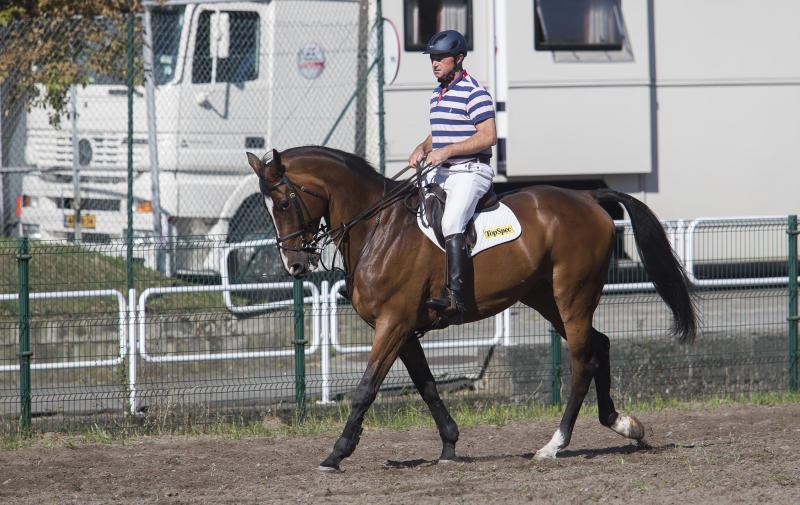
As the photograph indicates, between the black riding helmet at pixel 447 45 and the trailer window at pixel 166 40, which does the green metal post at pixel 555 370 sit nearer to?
the black riding helmet at pixel 447 45

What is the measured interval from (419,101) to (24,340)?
557 cm

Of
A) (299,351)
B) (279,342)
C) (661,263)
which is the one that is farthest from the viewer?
(279,342)

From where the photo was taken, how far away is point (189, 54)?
43.7ft

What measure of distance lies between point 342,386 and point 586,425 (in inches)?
87.8

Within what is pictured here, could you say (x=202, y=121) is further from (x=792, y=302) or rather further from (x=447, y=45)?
(x=792, y=302)

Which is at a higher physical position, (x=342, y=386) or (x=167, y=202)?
(x=167, y=202)

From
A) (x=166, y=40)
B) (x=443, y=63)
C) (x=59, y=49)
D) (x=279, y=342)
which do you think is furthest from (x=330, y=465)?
(x=166, y=40)

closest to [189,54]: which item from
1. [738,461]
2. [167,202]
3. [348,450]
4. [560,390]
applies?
[167,202]

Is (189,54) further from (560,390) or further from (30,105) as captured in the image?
(560,390)

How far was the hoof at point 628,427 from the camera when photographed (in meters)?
8.26

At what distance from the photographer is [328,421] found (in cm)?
1012

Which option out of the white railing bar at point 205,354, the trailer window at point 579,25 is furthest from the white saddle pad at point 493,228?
the trailer window at point 579,25

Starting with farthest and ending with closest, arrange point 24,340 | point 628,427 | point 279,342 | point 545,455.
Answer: point 279,342 < point 24,340 < point 628,427 < point 545,455

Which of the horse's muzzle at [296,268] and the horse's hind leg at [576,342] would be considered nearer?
the horse's muzzle at [296,268]
